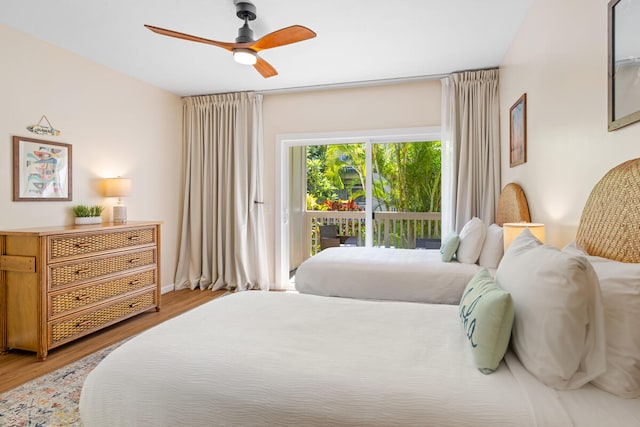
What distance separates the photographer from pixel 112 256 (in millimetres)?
3309

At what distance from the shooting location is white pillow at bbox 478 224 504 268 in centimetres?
286

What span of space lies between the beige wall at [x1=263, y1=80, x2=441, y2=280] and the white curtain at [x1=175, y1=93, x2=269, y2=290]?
0.16m

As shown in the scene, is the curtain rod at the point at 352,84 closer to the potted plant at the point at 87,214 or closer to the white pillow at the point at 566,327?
the potted plant at the point at 87,214

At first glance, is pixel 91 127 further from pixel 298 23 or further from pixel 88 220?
pixel 298 23

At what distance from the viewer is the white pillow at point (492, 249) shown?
286cm

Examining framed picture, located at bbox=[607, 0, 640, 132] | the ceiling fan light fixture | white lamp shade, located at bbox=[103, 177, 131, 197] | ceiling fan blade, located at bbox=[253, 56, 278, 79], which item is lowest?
white lamp shade, located at bbox=[103, 177, 131, 197]

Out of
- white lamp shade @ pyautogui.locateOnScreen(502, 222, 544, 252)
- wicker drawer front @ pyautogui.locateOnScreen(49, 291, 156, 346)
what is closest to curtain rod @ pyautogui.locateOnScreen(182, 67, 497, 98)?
white lamp shade @ pyautogui.locateOnScreen(502, 222, 544, 252)

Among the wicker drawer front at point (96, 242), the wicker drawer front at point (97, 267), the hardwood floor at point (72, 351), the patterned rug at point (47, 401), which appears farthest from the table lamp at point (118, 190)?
the patterned rug at point (47, 401)

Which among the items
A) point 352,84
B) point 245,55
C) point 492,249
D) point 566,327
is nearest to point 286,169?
point 352,84

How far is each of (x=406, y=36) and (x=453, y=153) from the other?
1.43 metres

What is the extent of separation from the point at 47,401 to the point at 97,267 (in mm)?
1308

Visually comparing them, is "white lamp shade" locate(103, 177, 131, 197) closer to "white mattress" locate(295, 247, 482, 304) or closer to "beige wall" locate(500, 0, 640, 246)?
"white mattress" locate(295, 247, 482, 304)

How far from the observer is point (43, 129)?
10.4 feet

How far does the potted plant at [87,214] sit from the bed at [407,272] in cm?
215
